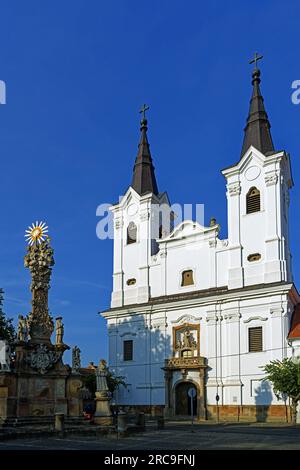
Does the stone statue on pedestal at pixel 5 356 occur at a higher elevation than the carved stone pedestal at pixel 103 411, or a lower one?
higher

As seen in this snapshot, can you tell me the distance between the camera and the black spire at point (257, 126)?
4769 centimetres

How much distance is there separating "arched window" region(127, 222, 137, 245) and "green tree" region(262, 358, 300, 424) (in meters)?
18.9

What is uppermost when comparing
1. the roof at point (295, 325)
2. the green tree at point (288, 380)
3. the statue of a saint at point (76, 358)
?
the roof at point (295, 325)

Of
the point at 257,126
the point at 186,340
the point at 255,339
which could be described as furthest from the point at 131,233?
the point at 255,339

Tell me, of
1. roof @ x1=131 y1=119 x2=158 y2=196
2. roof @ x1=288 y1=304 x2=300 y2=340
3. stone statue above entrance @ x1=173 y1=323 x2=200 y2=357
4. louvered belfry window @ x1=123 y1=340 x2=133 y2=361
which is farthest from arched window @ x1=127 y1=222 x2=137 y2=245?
roof @ x1=288 y1=304 x2=300 y2=340

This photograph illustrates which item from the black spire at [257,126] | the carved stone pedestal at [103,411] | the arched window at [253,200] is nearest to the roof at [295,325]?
the arched window at [253,200]

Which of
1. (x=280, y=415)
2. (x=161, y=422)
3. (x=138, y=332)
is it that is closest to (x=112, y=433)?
(x=161, y=422)

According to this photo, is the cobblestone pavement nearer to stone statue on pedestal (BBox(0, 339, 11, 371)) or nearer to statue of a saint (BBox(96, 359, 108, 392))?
stone statue on pedestal (BBox(0, 339, 11, 371))

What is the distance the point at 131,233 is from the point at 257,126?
14.3 meters

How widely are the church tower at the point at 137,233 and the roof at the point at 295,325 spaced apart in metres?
12.5

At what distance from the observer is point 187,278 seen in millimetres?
48969

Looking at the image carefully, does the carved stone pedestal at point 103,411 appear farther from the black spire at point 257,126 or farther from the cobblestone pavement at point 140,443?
the black spire at point 257,126

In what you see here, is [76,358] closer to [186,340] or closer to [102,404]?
[102,404]
